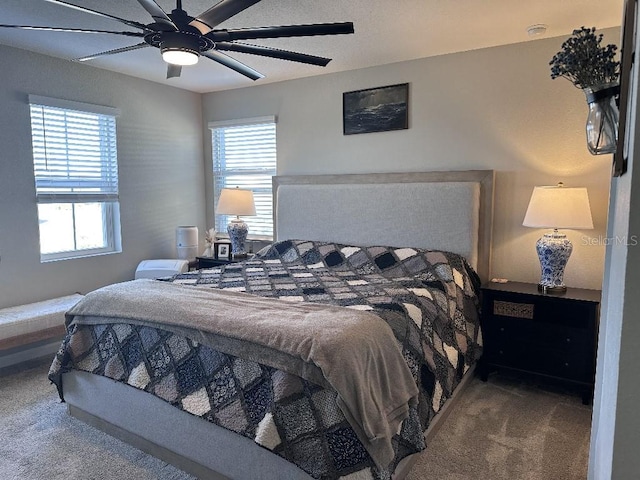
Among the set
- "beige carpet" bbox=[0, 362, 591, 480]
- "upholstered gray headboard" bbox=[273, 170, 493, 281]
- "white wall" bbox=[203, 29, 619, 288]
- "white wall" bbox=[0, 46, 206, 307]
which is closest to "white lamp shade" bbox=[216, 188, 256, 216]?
"upholstered gray headboard" bbox=[273, 170, 493, 281]

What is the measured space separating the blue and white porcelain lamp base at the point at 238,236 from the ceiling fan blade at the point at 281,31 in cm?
253

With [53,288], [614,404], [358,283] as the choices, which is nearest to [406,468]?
[358,283]

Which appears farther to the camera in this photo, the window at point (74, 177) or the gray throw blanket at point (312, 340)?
the window at point (74, 177)

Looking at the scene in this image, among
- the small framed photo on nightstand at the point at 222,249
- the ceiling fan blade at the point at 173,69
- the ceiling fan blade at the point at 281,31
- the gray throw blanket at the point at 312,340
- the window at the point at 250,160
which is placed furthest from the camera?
the window at the point at 250,160

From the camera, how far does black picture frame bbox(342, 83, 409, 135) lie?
12.5ft

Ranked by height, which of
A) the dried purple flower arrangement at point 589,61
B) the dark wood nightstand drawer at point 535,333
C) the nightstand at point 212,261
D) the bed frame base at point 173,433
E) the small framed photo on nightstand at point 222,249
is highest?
the dried purple flower arrangement at point 589,61

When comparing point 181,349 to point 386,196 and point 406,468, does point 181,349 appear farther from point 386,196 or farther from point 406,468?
point 386,196

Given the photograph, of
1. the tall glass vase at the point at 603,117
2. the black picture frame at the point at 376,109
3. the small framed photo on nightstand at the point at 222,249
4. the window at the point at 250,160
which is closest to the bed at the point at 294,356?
the black picture frame at the point at 376,109

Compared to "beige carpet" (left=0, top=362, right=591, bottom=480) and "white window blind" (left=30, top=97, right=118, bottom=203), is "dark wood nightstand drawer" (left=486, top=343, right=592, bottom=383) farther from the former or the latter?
"white window blind" (left=30, top=97, right=118, bottom=203)

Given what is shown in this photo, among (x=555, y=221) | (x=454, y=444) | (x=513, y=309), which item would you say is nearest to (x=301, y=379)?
(x=454, y=444)

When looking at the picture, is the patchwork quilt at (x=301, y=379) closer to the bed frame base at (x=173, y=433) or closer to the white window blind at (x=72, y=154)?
the bed frame base at (x=173, y=433)

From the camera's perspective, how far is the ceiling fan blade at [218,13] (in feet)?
5.82

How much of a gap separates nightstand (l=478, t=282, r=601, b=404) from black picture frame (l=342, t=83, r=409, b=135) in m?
1.66

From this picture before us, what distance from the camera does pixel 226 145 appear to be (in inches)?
197
